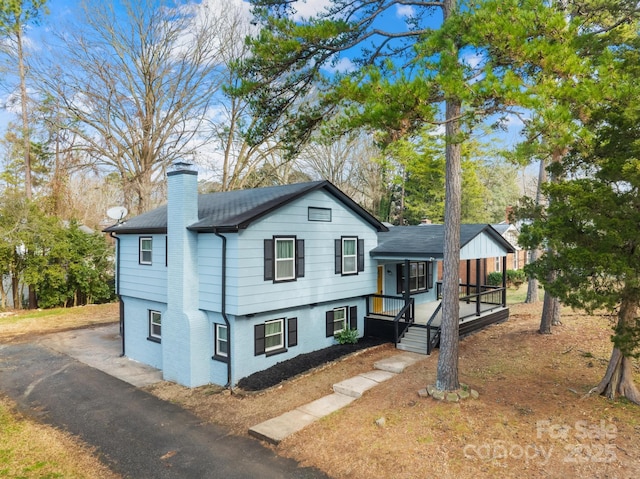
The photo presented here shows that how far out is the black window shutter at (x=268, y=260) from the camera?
11352 millimetres

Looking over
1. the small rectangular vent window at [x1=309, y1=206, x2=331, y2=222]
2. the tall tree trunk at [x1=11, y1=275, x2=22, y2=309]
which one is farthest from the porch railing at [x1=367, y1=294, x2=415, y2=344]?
the tall tree trunk at [x1=11, y1=275, x2=22, y2=309]

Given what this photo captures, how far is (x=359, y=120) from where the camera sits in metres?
7.89

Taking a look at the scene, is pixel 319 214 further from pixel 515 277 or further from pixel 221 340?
pixel 515 277

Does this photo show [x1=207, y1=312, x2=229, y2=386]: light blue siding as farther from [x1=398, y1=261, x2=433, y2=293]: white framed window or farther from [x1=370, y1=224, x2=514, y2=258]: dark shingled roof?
[x1=398, y1=261, x2=433, y2=293]: white framed window

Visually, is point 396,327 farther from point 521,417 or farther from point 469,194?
point 469,194

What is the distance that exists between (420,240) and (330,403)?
8363mm

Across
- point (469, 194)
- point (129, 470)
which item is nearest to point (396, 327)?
point (129, 470)

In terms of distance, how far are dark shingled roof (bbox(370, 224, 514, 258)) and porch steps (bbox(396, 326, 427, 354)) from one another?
2708mm

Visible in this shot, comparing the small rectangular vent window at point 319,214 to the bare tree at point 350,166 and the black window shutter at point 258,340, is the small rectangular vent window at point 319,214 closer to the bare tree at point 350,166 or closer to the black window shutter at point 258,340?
the black window shutter at point 258,340

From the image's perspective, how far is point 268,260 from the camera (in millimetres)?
11422

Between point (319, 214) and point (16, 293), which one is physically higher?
point (319, 214)

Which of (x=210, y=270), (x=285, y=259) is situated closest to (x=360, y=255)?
(x=285, y=259)

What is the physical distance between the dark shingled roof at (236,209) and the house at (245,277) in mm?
55

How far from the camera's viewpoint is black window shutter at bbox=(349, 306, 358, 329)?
1478 centimetres
